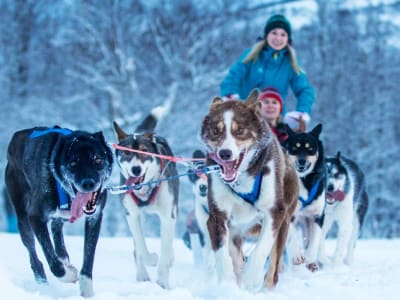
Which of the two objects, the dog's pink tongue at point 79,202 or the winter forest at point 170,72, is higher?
the winter forest at point 170,72

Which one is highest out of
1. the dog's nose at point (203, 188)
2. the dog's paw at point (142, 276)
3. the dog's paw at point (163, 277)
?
the dog's nose at point (203, 188)

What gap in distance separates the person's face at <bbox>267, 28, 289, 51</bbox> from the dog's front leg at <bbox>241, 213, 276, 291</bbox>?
198 centimetres

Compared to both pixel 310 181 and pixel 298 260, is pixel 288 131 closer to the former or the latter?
pixel 310 181

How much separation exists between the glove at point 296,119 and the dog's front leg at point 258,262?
1.80 m

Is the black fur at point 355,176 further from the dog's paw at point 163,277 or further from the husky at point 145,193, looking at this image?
the dog's paw at point 163,277

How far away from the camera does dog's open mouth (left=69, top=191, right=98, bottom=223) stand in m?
2.89

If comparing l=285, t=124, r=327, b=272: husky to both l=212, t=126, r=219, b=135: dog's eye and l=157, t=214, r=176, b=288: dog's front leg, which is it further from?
l=212, t=126, r=219, b=135: dog's eye

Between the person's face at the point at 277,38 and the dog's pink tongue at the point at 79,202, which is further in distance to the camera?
the person's face at the point at 277,38

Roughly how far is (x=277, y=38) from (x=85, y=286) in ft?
8.16

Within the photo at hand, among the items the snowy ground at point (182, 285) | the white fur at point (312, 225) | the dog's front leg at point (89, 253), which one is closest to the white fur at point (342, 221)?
the snowy ground at point (182, 285)

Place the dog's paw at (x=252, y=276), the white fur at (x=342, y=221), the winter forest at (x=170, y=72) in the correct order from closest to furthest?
the dog's paw at (x=252, y=276) < the white fur at (x=342, y=221) < the winter forest at (x=170, y=72)

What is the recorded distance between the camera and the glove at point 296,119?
470 cm

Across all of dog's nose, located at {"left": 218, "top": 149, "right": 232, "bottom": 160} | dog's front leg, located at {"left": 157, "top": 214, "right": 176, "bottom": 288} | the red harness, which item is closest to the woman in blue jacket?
the red harness

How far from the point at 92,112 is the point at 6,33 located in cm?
258
